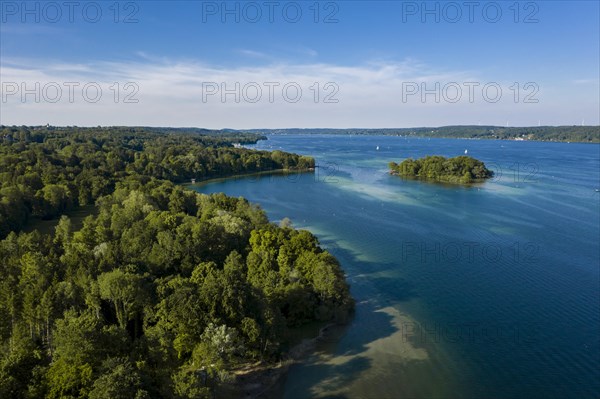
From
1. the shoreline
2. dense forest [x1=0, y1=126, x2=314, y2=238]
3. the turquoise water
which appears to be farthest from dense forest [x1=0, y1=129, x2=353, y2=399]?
dense forest [x1=0, y1=126, x2=314, y2=238]

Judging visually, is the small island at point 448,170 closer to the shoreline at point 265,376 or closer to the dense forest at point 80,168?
the dense forest at point 80,168

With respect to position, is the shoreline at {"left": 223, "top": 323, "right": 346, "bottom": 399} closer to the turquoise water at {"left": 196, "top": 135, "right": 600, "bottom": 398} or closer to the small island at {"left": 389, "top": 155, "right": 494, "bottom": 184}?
the turquoise water at {"left": 196, "top": 135, "right": 600, "bottom": 398}

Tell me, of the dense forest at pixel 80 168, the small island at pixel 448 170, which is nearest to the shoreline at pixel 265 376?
the dense forest at pixel 80 168

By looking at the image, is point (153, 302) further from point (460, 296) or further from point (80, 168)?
point (80, 168)

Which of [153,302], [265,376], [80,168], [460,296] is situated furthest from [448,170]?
[153,302]

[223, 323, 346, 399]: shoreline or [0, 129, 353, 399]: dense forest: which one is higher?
[0, 129, 353, 399]: dense forest
